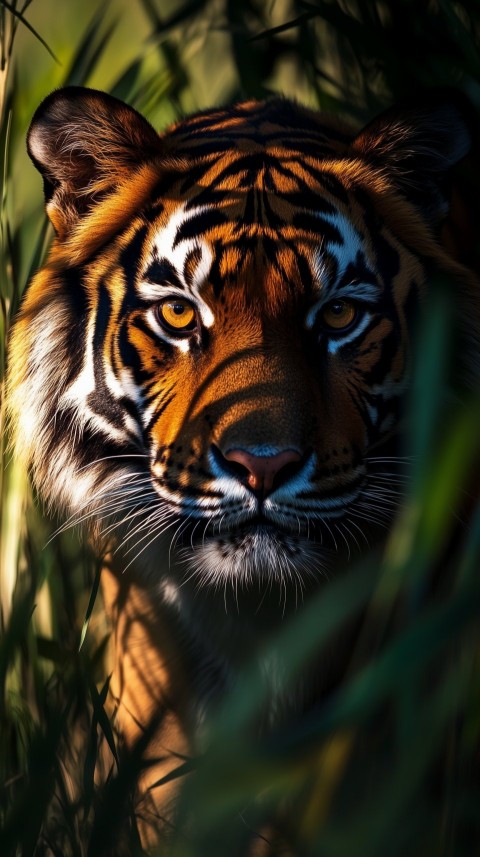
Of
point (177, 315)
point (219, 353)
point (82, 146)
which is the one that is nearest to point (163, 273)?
point (177, 315)

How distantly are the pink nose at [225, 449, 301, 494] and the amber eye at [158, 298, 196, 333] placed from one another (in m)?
0.26

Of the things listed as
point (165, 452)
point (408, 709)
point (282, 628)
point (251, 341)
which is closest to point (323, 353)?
point (251, 341)

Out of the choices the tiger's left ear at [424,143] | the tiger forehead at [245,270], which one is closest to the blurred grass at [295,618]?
the tiger's left ear at [424,143]

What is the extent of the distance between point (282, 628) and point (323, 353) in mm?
497

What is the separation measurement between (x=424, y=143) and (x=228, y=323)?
473 mm

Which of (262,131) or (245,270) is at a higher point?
(262,131)

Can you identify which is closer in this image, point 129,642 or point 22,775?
point 22,775

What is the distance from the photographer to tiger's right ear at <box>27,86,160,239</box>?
1725 mm

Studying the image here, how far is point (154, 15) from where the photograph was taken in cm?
214

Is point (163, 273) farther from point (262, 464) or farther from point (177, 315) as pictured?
point (262, 464)

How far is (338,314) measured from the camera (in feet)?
5.35

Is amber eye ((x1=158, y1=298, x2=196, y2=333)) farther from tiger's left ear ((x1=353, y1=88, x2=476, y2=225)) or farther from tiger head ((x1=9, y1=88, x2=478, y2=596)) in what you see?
tiger's left ear ((x1=353, y1=88, x2=476, y2=225))

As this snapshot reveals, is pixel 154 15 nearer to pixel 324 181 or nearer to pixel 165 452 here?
pixel 324 181

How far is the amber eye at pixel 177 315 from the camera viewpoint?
1.62 meters
